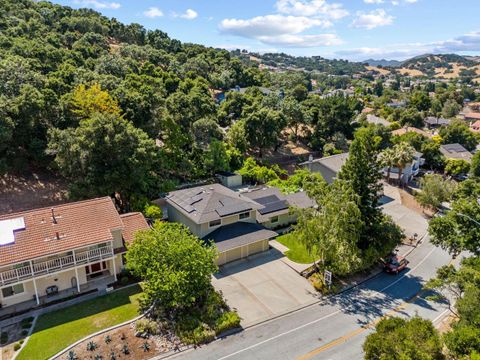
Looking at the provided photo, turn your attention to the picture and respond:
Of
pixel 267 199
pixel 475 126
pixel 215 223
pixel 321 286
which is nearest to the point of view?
pixel 321 286

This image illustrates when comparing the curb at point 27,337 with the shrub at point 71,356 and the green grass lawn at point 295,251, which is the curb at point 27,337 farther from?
the green grass lawn at point 295,251

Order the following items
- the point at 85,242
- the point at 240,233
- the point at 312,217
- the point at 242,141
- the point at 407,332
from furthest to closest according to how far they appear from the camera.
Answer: the point at 242,141
the point at 240,233
the point at 312,217
the point at 85,242
the point at 407,332

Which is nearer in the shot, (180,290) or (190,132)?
(180,290)

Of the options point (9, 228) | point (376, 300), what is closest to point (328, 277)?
point (376, 300)

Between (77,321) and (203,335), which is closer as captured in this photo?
(203,335)

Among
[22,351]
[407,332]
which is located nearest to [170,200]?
[22,351]

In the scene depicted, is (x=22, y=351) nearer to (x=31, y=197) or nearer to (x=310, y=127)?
(x=31, y=197)

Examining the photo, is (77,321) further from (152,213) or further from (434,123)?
(434,123)
